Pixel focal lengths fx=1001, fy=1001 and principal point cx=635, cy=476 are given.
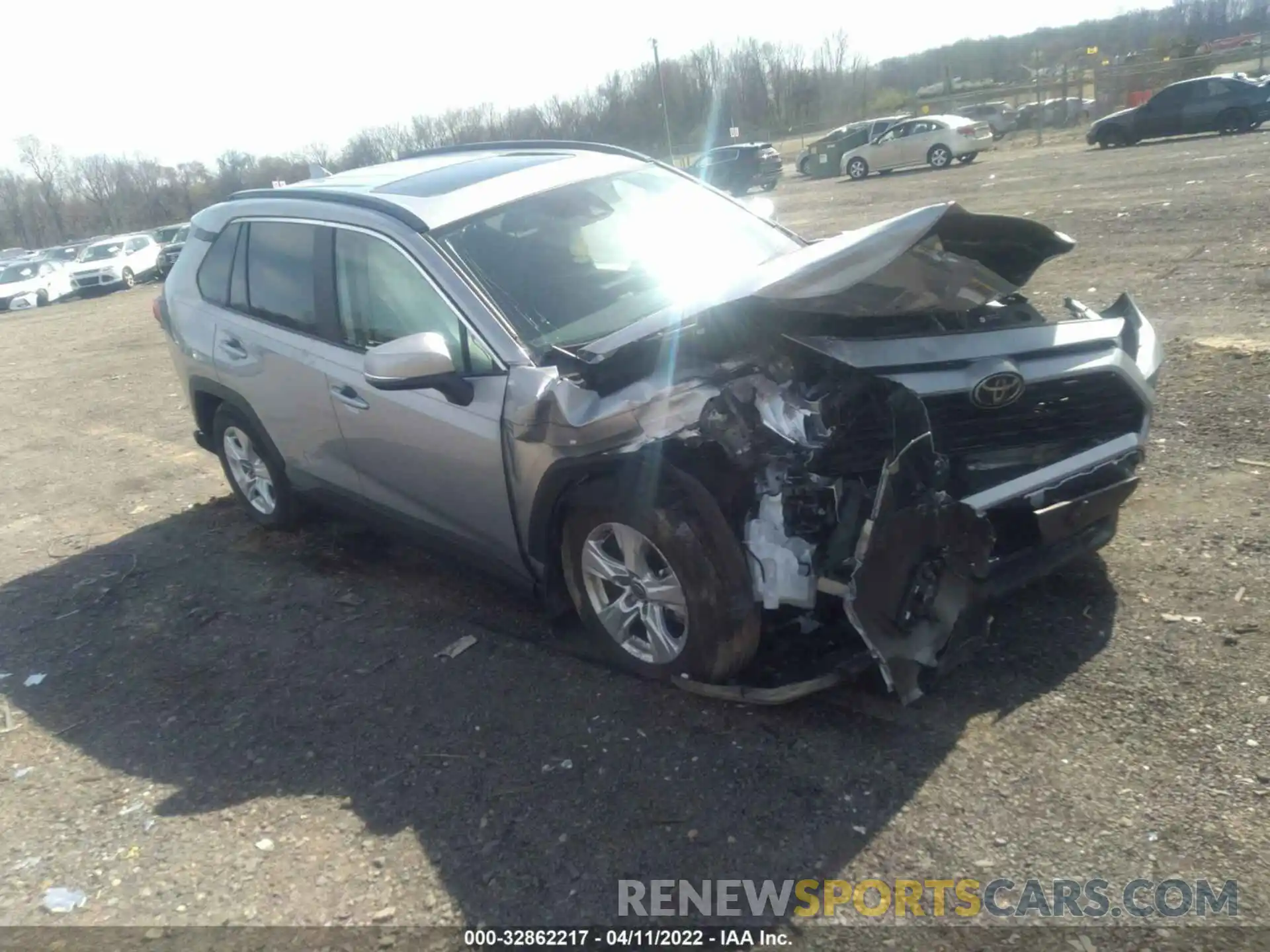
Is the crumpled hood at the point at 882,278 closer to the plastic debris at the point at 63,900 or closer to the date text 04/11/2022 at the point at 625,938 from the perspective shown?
the date text 04/11/2022 at the point at 625,938

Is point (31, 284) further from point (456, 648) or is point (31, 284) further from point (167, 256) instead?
point (456, 648)

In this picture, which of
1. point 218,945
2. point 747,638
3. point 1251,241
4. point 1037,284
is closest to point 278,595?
point 218,945

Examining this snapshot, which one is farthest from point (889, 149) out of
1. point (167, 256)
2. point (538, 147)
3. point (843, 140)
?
point (538, 147)

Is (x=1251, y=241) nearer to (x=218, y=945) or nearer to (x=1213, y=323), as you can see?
(x=1213, y=323)

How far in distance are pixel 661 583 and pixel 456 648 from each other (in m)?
1.24

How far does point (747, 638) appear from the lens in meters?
3.39

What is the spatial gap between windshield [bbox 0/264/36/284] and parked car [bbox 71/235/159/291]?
148cm

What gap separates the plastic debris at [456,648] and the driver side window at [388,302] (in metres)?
1.23

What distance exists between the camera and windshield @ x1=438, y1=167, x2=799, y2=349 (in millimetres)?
4027

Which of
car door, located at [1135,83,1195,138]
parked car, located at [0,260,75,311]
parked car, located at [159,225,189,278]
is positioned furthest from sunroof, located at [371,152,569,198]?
parked car, located at [0,260,75,311]

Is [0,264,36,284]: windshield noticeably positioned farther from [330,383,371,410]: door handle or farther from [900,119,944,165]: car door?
[330,383,371,410]: door handle

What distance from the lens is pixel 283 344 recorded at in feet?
16.3

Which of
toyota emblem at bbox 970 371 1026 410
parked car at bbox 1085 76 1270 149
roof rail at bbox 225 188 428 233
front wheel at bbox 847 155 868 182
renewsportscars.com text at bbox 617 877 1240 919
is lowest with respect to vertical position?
front wheel at bbox 847 155 868 182

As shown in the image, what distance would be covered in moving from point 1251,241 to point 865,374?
856cm
